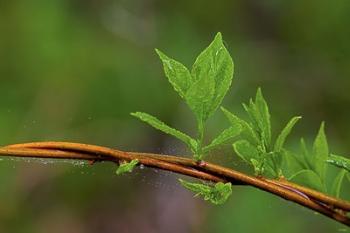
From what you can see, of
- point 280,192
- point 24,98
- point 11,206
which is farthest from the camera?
point 24,98

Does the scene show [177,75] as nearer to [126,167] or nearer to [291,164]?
[126,167]

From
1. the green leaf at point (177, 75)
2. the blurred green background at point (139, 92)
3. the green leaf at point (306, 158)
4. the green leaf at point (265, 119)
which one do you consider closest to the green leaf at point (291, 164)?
the green leaf at point (306, 158)

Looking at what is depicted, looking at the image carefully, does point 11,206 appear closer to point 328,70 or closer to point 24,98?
point 24,98

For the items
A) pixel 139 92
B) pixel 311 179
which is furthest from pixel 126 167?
pixel 139 92

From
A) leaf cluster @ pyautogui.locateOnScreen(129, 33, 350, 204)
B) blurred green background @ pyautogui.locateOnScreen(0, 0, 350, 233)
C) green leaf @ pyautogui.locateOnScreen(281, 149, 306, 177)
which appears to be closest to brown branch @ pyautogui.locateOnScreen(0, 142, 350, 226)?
leaf cluster @ pyautogui.locateOnScreen(129, 33, 350, 204)

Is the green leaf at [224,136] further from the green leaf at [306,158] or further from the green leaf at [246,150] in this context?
the green leaf at [306,158]

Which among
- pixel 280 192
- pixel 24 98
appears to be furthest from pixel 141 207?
pixel 280 192

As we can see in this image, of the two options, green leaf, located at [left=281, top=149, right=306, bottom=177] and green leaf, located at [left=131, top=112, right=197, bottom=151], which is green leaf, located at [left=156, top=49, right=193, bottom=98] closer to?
green leaf, located at [left=131, top=112, right=197, bottom=151]
